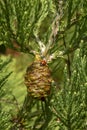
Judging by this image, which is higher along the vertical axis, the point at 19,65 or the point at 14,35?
the point at 14,35

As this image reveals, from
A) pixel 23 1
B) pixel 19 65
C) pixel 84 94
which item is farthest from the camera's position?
pixel 19 65

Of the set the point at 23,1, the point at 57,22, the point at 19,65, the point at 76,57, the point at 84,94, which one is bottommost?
the point at 19,65

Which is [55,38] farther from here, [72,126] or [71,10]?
[72,126]

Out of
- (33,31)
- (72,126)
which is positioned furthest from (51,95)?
(33,31)

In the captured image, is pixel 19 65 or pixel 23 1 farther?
pixel 19 65

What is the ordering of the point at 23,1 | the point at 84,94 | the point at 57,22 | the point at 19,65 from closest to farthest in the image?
1. the point at 84,94
2. the point at 23,1
3. the point at 57,22
4. the point at 19,65
